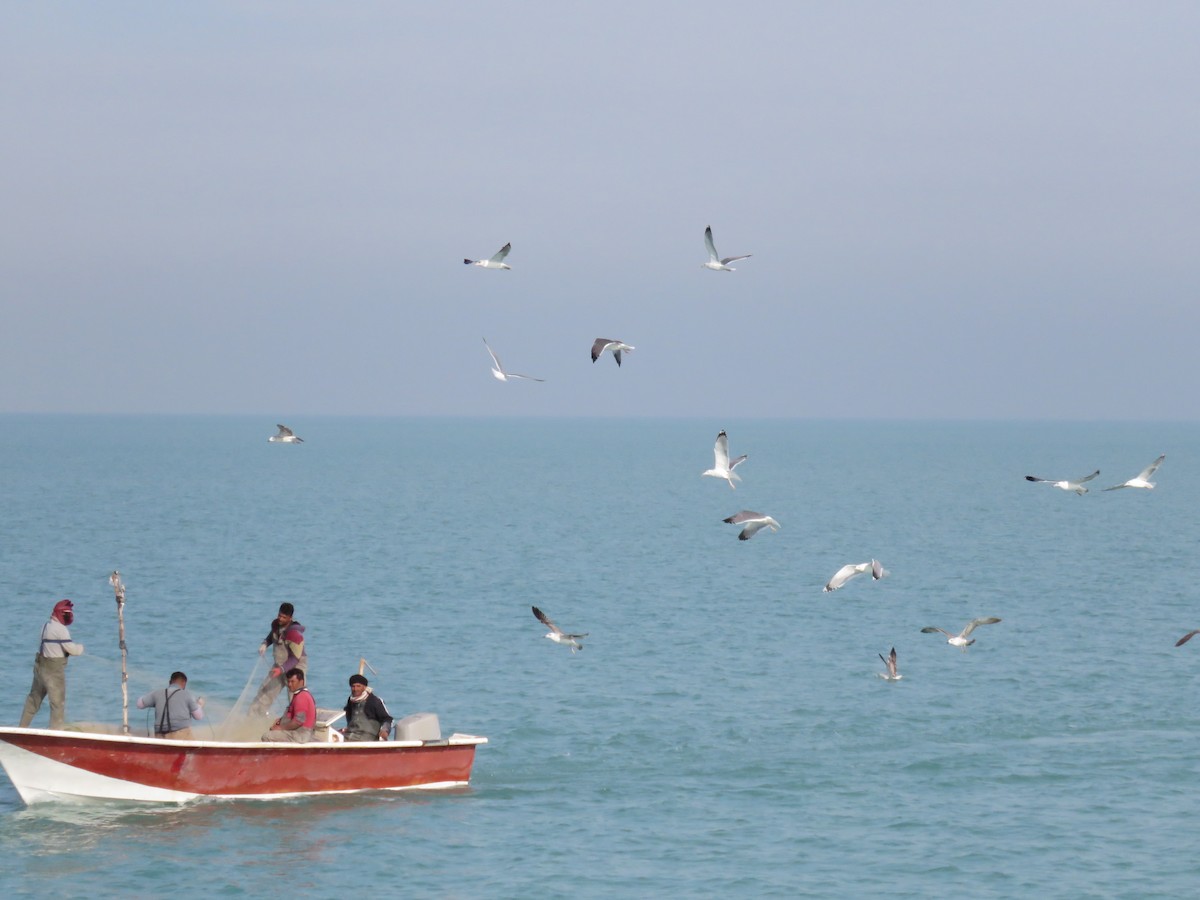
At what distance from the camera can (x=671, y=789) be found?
89.8 ft

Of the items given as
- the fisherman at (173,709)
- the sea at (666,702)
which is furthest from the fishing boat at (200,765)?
the sea at (666,702)

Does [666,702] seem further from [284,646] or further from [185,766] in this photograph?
[185,766]

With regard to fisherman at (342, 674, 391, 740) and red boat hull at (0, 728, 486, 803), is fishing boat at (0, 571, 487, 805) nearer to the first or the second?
red boat hull at (0, 728, 486, 803)

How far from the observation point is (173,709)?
24.0 meters

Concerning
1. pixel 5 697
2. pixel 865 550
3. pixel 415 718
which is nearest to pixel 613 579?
pixel 865 550

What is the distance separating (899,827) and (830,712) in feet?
29.1

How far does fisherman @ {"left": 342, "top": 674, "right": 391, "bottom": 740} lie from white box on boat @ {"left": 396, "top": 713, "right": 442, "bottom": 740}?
27 centimetres

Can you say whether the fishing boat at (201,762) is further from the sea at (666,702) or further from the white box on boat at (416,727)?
the sea at (666,702)

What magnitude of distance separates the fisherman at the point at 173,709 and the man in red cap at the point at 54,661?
1.26 metres

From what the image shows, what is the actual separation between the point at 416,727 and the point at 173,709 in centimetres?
409

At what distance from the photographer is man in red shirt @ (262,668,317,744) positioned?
24175mm

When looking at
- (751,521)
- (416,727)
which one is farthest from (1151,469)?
(416,727)

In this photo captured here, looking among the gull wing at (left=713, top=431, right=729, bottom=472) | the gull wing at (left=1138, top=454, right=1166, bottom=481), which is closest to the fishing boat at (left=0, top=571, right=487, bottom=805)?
the gull wing at (left=713, top=431, right=729, bottom=472)

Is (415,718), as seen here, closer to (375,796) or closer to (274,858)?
(375,796)
